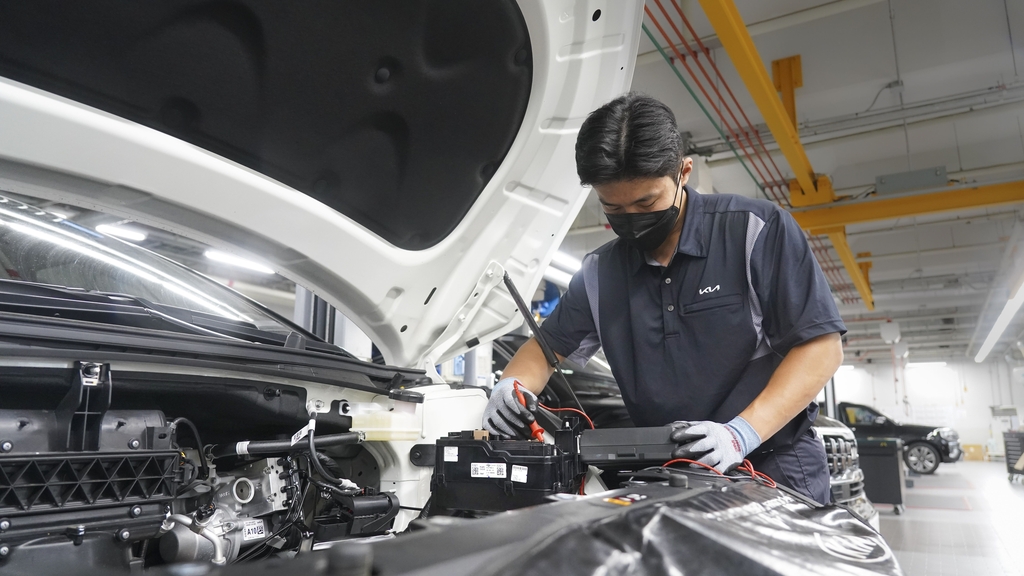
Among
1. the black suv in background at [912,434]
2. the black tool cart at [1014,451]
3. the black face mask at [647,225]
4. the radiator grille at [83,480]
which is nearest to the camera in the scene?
the radiator grille at [83,480]

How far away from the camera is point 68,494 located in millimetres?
804

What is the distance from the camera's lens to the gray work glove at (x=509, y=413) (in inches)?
55.9

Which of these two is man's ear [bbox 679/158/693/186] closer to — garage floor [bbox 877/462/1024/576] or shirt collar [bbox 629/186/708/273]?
shirt collar [bbox 629/186/708/273]

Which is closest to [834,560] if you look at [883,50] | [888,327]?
[883,50]

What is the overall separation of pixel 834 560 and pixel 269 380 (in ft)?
3.04

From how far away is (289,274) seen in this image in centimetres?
151

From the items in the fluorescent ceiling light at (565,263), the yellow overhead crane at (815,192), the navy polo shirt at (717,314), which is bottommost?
the navy polo shirt at (717,314)

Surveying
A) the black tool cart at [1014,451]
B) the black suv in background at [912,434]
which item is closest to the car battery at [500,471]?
the black suv in background at [912,434]

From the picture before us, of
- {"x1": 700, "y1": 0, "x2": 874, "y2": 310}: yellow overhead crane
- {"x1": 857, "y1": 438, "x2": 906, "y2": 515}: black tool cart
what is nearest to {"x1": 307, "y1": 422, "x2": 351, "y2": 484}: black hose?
{"x1": 700, "y1": 0, "x2": 874, "y2": 310}: yellow overhead crane

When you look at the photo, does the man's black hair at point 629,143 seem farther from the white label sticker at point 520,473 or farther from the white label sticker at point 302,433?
the white label sticker at point 302,433

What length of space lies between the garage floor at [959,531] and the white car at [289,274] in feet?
10.9

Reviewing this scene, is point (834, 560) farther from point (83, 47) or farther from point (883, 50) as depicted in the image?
point (883, 50)

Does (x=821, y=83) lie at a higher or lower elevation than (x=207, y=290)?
higher

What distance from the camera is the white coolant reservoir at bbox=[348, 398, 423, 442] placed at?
1322 mm
